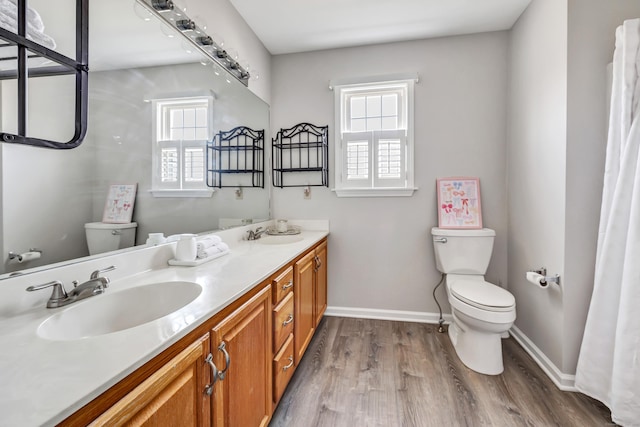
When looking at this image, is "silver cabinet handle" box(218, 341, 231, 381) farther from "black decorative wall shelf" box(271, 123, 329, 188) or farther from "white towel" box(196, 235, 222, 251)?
"black decorative wall shelf" box(271, 123, 329, 188)

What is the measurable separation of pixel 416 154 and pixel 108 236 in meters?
2.21

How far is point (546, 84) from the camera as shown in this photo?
70.9 inches

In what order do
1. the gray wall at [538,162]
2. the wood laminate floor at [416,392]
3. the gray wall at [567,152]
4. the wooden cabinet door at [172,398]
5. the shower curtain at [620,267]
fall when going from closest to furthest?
the wooden cabinet door at [172,398]
the shower curtain at [620,267]
the wood laminate floor at [416,392]
the gray wall at [567,152]
the gray wall at [538,162]

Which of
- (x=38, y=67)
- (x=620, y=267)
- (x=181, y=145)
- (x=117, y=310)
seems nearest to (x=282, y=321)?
(x=117, y=310)

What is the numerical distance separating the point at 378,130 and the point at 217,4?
1.49 m

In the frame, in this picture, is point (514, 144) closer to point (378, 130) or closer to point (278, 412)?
point (378, 130)

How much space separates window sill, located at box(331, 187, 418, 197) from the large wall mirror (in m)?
1.25

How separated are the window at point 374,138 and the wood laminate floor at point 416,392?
1280 millimetres

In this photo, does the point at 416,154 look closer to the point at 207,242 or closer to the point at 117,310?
the point at 207,242

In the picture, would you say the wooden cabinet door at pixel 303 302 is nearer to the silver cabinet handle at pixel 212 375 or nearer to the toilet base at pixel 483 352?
the silver cabinet handle at pixel 212 375

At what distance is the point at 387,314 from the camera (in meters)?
2.54

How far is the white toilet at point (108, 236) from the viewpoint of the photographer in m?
1.05

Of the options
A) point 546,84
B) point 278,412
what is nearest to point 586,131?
point 546,84

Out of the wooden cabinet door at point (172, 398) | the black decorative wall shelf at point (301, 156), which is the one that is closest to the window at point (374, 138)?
the black decorative wall shelf at point (301, 156)
